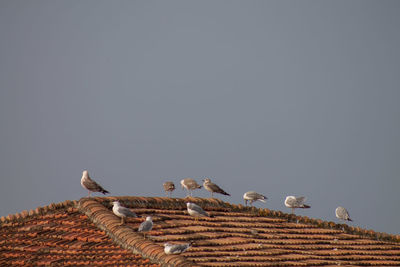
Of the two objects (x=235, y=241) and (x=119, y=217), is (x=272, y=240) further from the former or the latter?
(x=119, y=217)

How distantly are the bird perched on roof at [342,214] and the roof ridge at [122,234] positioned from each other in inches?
337

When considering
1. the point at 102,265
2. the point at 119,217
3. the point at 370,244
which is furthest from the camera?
the point at 370,244

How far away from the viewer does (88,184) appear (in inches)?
922

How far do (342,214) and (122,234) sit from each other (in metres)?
10.1

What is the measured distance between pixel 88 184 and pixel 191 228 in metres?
4.72

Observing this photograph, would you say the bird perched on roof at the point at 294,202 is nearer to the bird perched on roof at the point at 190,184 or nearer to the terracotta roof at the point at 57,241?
the bird perched on roof at the point at 190,184

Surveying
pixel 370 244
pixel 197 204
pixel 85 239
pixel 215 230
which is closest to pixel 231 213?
pixel 197 204

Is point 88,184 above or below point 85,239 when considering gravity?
above

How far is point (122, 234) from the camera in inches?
720

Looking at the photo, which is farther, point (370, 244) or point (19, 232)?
point (370, 244)

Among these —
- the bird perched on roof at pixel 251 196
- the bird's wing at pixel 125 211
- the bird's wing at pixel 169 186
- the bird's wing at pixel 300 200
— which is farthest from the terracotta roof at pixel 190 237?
the bird's wing at pixel 169 186

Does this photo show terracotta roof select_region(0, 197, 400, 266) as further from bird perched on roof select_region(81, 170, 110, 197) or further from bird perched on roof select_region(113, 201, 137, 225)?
bird perched on roof select_region(81, 170, 110, 197)

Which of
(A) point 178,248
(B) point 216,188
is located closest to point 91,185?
(B) point 216,188

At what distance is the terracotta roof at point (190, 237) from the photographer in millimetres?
17594
